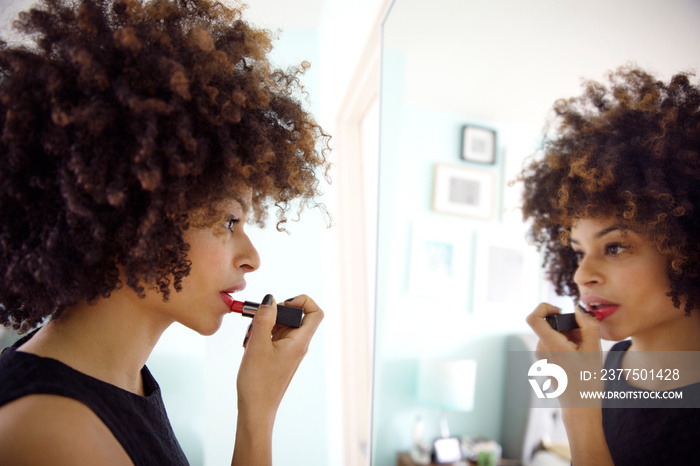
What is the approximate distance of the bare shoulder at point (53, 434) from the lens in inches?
18.1

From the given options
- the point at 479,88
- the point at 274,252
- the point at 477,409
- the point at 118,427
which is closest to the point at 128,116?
the point at 118,427

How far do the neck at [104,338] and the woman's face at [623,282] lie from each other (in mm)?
650

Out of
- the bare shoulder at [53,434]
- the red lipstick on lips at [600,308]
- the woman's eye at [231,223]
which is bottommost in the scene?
the bare shoulder at [53,434]

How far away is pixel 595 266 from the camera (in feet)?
1.85

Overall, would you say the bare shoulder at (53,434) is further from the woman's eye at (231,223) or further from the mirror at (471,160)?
the mirror at (471,160)

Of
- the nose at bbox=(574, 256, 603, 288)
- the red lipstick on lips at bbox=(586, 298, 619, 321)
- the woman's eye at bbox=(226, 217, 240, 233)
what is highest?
the woman's eye at bbox=(226, 217, 240, 233)

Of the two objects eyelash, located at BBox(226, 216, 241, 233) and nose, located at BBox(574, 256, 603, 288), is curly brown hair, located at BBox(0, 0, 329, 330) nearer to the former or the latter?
eyelash, located at BBox(226, 216, 241, 233)

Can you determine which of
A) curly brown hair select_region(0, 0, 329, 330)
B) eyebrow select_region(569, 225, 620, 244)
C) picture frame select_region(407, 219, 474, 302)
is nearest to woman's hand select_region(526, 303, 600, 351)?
eyebrow select_region(569, 225, 620, 244)

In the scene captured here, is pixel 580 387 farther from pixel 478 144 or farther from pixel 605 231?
pixel 478 144

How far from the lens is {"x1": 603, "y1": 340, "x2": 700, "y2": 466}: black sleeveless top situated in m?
0.43
